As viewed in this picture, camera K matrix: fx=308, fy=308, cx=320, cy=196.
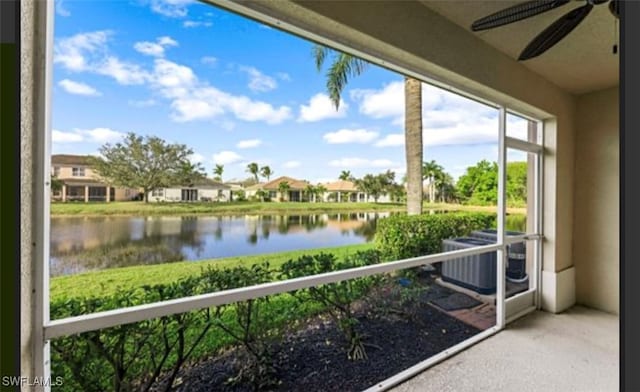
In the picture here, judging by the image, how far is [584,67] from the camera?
3152 millimetres

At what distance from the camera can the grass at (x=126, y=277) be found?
4.53 ft

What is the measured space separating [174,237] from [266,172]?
0.65 metres

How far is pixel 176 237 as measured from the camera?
1673 mm

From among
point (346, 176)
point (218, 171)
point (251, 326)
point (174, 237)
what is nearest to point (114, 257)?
point (174, 237)

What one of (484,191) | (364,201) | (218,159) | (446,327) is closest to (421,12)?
(364,201)

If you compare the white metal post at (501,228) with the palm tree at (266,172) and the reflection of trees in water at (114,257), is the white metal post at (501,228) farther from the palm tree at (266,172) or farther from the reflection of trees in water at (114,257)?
the reflection of trees in water at (114,257)

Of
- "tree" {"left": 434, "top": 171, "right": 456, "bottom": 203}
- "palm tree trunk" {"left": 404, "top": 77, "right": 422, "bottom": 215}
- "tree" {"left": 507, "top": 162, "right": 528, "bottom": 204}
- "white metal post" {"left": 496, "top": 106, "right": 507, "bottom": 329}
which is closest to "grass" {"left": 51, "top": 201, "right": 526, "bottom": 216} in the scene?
"palm tree trunk" {"left": 404, "top": 77, "right": 422, "bottom": 215}

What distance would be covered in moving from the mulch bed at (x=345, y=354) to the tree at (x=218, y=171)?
1120 mm

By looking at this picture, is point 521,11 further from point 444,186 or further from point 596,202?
point 596,202

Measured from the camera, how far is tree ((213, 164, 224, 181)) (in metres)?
1.76

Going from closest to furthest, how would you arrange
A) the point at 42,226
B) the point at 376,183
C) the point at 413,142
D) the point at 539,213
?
the point at 42,226, the point at 376,183, the point at 413,142, the point at 539,213

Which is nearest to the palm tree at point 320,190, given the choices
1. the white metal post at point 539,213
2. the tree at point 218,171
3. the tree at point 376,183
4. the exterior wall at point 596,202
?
the tree at point 376,183

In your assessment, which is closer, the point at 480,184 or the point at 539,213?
the point at 480,184

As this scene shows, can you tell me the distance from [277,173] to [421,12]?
1.54m
